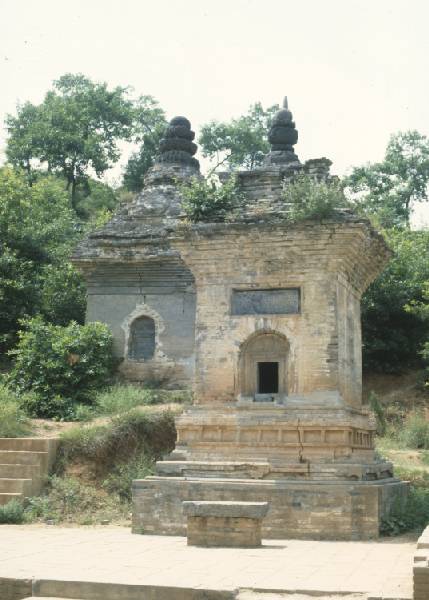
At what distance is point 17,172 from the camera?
111 feet

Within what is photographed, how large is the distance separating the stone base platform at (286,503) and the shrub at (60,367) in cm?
663

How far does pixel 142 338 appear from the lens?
2016 centimetres

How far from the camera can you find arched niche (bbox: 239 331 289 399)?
12.1 metres

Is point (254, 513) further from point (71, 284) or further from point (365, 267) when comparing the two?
point (71, 284)

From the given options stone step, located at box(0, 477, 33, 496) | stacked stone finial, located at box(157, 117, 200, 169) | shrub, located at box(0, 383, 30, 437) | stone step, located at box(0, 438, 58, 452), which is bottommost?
stone step, located at box(0, 477, 33, 496)

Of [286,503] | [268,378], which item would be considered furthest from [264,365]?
[286,503]

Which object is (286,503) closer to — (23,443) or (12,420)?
(23,443)

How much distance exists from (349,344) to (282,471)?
265 cm

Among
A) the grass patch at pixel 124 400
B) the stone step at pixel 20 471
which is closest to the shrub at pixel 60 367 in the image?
the grass patch at pixel 124 400

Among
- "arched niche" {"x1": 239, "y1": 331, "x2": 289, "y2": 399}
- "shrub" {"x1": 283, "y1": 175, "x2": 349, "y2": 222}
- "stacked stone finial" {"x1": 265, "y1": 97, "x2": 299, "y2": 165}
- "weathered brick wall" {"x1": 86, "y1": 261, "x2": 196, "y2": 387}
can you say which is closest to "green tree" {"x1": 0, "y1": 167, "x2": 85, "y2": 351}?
"weathered brick wall" {"x1": 86, "y1": 261, "x2": 196, "y2": 387}

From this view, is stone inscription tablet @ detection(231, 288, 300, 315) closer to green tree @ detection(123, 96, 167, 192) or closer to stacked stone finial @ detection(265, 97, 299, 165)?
stacked stone finial @ detection(265, 97, 299, 165)

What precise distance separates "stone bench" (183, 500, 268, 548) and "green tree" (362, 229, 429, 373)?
1657 centimetres

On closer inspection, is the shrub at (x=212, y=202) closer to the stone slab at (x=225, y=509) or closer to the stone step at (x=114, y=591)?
the stone slab at (x=225, y=509)

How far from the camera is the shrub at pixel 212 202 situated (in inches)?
509
